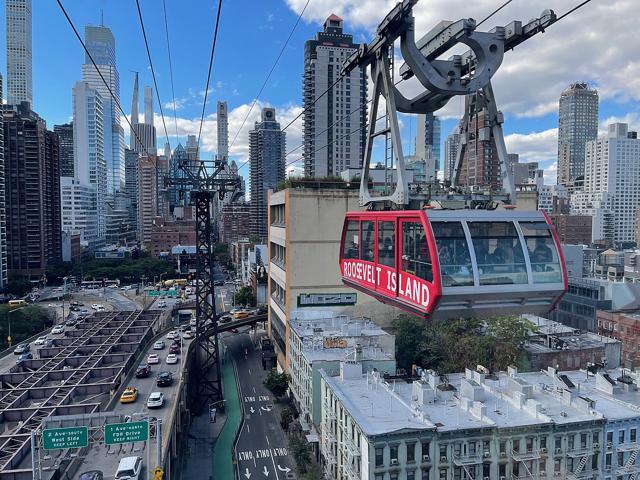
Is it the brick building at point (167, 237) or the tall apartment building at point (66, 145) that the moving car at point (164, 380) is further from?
the tall apartment building at point (66, 145)

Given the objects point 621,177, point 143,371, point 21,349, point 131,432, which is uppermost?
point 621,177

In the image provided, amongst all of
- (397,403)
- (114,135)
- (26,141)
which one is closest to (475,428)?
(397,403)

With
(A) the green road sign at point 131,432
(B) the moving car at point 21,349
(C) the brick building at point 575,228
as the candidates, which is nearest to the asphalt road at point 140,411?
(A) the green road sign at point 131,432

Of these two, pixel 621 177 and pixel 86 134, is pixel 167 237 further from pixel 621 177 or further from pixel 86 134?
pixel 621 177

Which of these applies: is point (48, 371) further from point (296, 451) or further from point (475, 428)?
point (475, 428)

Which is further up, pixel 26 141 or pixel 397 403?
pixel 26 141

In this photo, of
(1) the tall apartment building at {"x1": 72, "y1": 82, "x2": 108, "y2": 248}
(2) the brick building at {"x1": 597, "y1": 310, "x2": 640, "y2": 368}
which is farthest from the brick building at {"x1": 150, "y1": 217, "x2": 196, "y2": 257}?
(2) the brick building at {"x1": 597, "y1": 310, "x2": 640, "y2": 368}

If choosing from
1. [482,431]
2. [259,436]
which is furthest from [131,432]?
[259,436]
